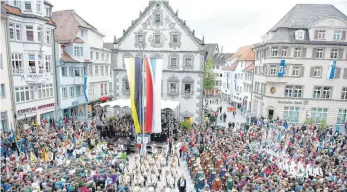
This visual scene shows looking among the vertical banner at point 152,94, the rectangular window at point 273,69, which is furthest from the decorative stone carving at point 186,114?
the vertical banner at point 152,94

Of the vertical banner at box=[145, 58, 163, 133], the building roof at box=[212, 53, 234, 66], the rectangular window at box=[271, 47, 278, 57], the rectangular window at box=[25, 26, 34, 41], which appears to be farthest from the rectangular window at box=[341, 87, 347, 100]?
the building roof at box=[212, 53, 234, 66]

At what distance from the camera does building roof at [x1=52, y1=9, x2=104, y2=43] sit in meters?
31.7

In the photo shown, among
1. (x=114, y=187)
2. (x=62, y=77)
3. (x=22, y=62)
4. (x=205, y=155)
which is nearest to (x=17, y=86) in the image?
(x=22, y=62)

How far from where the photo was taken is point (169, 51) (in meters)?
30.0

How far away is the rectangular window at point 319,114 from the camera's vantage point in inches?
1280

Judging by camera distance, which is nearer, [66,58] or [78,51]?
[66,58]

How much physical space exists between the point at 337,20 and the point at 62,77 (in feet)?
115

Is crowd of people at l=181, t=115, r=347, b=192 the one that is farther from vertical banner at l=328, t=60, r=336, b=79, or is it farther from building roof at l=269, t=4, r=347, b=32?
building roof at l=269, t=4, r=347, b=32

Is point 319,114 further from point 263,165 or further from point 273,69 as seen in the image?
point 263,165

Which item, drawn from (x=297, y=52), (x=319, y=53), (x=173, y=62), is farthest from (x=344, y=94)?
(x=173, y=62)

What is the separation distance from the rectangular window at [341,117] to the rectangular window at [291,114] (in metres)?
5.26

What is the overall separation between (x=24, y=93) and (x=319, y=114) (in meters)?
35.7

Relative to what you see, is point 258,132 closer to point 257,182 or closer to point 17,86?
point 257,182

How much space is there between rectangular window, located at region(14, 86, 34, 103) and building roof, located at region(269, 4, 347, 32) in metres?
30.8
